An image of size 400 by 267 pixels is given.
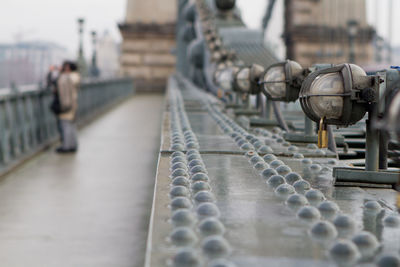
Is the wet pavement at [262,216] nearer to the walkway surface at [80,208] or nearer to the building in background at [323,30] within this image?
the walkway surface at [80,208]

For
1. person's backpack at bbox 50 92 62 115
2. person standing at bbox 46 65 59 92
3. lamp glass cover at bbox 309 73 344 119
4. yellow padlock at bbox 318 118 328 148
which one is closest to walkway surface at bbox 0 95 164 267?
person's backpack at bbox 50 92 62 115

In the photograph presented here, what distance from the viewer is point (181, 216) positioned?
2.05 metres

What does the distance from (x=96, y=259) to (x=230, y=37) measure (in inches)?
539

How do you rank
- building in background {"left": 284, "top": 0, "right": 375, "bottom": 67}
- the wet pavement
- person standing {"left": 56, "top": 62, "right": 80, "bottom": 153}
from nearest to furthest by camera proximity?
the wet pavement < person standing {"left": 56, "top": 62, "right": 80, "bottom": 153} < building in background {"left": 284, "top": 0, "right": 375, "bottom": 67}

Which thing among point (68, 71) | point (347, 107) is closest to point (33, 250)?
point (347, 107)

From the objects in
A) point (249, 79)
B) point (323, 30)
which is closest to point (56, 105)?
point (249, 79)

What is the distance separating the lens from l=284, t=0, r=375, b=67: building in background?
4156 cm

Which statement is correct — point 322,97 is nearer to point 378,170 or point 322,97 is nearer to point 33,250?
point 378,170

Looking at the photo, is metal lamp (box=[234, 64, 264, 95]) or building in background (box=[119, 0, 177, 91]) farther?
building in background (box=[119, 0, 177, 91])

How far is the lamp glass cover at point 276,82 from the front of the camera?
4.51 m

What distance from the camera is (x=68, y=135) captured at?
35.0 feet

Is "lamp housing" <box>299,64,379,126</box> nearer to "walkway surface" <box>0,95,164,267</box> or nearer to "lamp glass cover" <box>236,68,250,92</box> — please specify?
"walkway surface" <box>0,95,164,267</box>

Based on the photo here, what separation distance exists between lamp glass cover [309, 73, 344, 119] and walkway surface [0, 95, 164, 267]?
201 cm

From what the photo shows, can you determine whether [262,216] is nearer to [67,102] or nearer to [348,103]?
[348,103]
